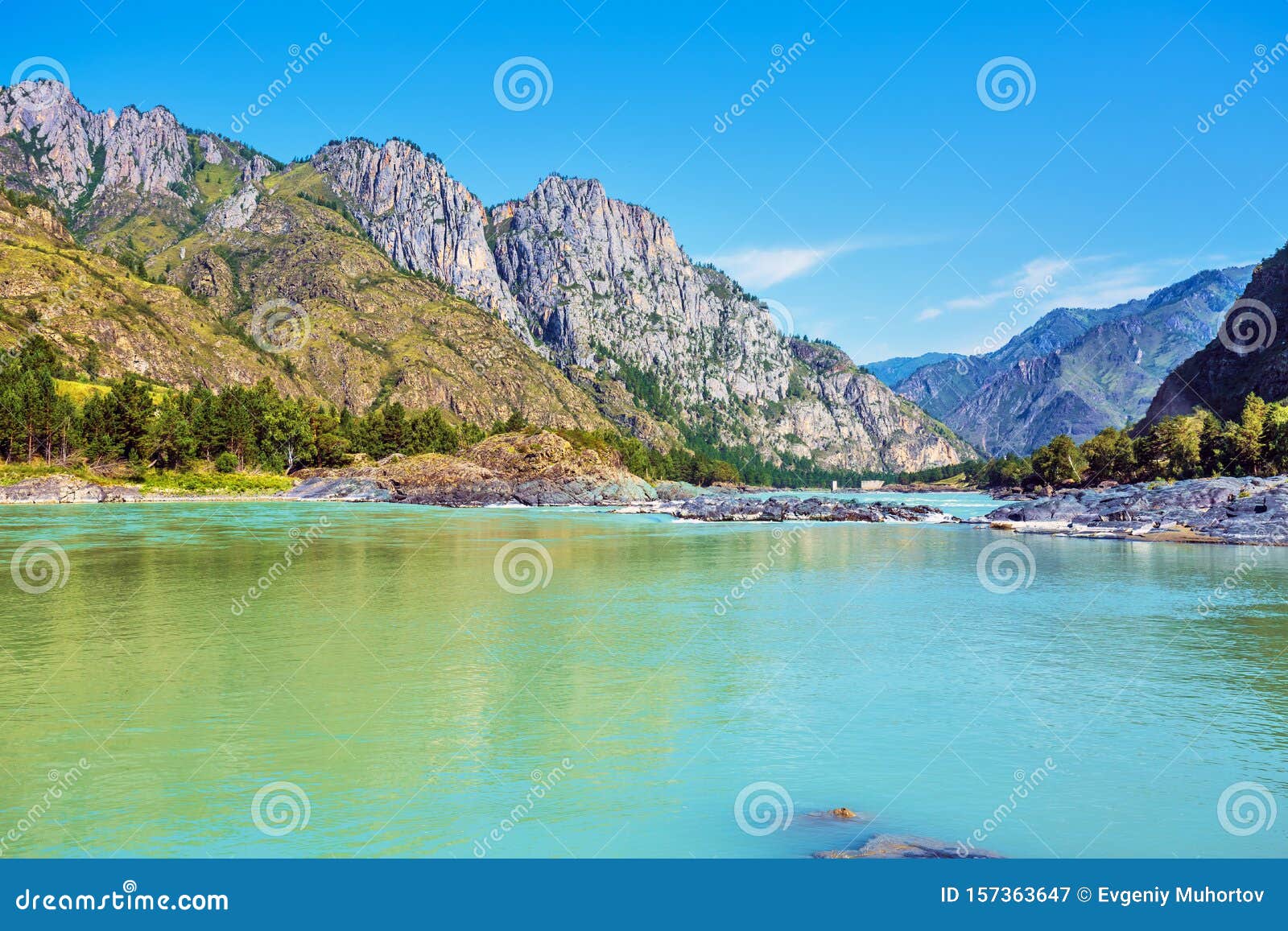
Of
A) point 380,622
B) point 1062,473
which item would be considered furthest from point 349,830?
point 1062,473

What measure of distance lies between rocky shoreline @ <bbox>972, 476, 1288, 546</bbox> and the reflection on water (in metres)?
33.6

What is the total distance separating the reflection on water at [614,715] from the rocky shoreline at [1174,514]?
33581 millimetres

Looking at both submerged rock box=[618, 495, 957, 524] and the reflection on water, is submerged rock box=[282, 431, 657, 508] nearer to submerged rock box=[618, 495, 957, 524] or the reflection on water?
submerged rock box=[618, 495, 957, 524]

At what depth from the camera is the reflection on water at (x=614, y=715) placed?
566 inches

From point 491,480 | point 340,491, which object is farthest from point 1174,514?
point 340,491

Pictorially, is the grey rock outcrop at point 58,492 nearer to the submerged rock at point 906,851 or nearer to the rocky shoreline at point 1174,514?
the rocky shoreline at point 1174,514

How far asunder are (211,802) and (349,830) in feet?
9.29

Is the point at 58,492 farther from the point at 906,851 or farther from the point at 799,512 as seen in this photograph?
the point at 906,851

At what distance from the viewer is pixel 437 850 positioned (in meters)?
13.5

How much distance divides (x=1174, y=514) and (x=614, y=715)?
278ft

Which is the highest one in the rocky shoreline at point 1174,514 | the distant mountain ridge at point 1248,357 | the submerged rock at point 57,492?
the distant mountain ridge at point 1248,357

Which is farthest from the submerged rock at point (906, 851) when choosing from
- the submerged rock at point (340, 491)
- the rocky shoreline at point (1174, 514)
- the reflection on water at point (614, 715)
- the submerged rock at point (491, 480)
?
the submerged rock at point (340, 491)

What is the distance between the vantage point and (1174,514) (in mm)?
86812
